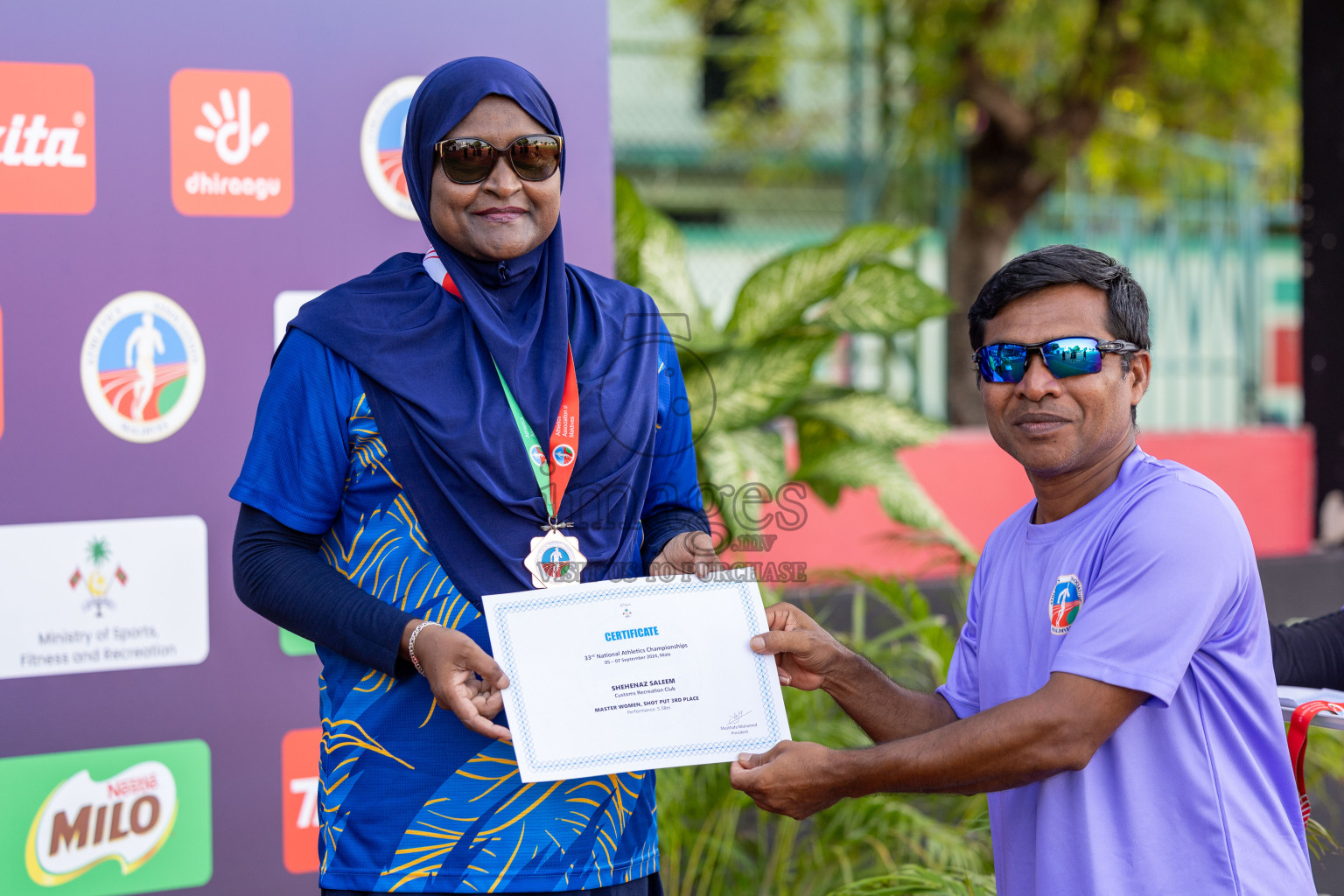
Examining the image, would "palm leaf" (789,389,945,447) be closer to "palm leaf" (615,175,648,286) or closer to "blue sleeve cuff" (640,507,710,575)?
"palm leaf" (615,175,648,286)

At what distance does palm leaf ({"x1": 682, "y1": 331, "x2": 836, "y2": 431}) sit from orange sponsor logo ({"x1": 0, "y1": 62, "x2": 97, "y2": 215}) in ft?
6.36

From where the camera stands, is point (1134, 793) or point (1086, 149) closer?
point (1134, 793)

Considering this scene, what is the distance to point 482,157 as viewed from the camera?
1854 mm

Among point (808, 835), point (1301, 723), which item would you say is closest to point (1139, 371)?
point (1301, 723)

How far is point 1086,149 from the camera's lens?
338 inches

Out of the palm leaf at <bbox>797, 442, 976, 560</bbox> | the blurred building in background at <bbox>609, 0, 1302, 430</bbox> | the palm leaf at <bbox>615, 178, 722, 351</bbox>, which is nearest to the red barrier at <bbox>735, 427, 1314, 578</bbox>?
the palm leaf at <bbox>797, 442, 976, 560</bbox>

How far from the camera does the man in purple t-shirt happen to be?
1624mm

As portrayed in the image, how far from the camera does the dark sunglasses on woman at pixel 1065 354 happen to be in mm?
1776

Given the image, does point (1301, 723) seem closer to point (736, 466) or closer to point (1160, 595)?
point (1160, 595)

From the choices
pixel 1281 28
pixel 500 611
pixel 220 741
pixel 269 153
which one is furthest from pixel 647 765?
pixel 1281 28

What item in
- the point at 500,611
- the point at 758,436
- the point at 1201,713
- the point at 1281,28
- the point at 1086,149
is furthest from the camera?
the point at 1086,149

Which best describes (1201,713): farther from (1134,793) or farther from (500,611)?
(500,611)

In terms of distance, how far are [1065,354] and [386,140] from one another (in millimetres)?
2055

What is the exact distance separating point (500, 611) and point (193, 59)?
199 cm
